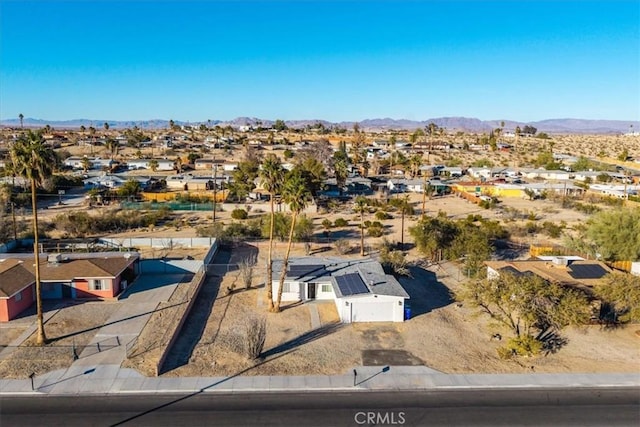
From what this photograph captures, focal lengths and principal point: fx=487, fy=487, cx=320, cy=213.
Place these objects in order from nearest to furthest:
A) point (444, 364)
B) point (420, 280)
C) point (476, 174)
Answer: point (444, 364) → point (420, 280) → point (476, 174)

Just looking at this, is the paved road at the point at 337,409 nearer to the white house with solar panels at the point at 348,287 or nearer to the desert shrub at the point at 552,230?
the white house with solar panels at the point at 348,287

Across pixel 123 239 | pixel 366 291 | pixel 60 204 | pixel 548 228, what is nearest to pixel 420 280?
pixel 366 291

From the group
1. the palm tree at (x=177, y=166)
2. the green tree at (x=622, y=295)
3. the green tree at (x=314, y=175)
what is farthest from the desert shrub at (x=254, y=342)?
the palm tree at (x=177, y=166)

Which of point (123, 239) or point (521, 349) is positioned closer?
point (521, 349)

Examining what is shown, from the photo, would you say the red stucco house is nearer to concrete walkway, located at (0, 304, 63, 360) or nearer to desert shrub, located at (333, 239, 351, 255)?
concrete walkway, located at (0, 304, 63, 360)

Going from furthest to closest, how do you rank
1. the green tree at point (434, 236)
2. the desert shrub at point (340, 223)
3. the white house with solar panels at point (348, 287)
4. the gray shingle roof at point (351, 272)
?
the desert shrub at point (340, 223)
the green tree at point (434, 236)
the gray shingle roof at point (351, 272)
the white house with solar panels at point (348, 287)

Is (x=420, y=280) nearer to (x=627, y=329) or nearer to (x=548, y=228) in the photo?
(x=627, y=329)

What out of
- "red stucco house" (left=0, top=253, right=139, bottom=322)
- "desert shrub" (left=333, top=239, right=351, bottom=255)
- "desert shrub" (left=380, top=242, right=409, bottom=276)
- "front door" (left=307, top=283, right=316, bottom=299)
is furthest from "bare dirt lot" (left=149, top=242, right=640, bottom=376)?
"desert shrub" (left=333, top=239, right=351, bottom=255)
